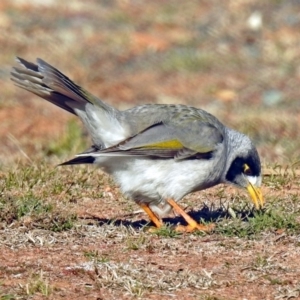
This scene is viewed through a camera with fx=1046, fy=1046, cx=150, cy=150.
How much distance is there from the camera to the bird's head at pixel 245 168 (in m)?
8.67

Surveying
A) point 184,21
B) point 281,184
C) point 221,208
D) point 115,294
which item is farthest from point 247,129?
point 184,21

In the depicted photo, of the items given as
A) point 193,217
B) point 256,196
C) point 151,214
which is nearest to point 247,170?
point 256,196

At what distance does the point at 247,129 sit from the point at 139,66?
18.3 feet

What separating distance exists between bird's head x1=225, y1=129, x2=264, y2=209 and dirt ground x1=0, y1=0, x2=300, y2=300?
0.21m

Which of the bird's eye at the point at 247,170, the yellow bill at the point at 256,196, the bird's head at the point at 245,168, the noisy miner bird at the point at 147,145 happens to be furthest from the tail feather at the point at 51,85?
the yellow bill at the point at 256,196

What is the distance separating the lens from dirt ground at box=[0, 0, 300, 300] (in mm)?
6633

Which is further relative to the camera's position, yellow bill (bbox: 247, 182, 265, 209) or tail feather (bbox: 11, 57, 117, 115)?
yellow bill (bbox: 247, 182, 265, 209)

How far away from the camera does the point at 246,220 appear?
27.0 ft

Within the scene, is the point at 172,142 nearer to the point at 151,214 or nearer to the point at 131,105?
the point at 151,214

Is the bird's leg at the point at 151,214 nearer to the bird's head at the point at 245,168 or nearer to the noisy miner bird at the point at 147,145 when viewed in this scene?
the noisy miner bird at the point at 147,145

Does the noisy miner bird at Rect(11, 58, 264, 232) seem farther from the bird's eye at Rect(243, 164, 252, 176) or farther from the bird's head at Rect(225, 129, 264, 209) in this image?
the bird's eye at Rect(243, 164, 252, 176)

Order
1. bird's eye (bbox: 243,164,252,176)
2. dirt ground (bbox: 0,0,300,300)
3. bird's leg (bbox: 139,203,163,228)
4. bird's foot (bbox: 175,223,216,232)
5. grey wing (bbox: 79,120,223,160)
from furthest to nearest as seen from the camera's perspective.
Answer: bird's eye (bbox: 243,164,252,176) < bird's leg (bbox: 139,203,163,228) < grey wing (bbox: 79,120,223,160) < bird's foot (bbox: 175,223,216,232) < dirt ground (bbox: 0,0,300,300)

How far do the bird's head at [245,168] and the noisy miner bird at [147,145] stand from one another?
0.38ft

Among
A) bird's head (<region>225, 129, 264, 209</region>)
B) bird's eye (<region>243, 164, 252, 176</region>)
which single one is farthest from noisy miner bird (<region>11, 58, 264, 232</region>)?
bird's eye (<region>243, 164, 252, 176</region>)
